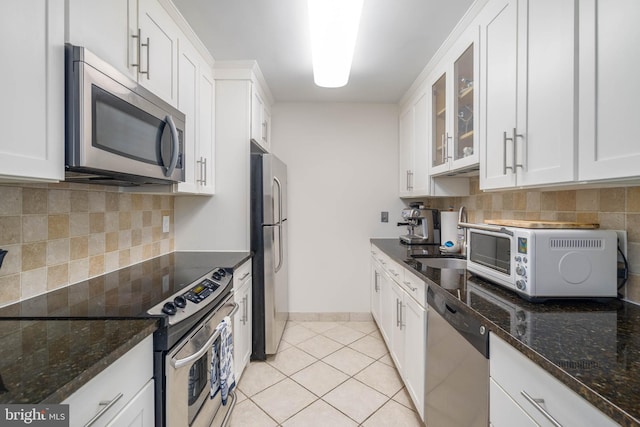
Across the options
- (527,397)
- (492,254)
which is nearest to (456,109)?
(492,254)

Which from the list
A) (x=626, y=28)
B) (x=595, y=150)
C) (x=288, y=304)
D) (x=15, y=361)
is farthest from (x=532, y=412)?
(x=288, y=304)

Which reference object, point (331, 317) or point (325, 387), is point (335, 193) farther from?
point (325, 387)

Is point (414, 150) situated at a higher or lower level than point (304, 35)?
lower

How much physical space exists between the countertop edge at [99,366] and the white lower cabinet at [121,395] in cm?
4

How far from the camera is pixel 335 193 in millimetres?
3318

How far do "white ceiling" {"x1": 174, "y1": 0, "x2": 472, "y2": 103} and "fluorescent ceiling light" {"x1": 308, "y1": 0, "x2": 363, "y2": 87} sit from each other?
21 cm

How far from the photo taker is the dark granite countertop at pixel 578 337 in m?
0.60

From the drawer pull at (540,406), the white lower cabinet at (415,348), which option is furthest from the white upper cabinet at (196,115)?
the drawer pull at (540,406)

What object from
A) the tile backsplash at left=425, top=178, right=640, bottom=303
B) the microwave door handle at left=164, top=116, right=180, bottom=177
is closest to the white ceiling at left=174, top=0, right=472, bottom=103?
the microwave door handle at left=164, top=116, right=180, bottom=177

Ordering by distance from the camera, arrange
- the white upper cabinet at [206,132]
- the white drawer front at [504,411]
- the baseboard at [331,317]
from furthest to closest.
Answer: the baseboard at [331,317] < the white upper cabinet at [206,132] < the white drawer front at [504,411]

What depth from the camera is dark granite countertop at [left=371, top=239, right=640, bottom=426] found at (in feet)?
1.98

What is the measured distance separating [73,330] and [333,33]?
67.3 inches

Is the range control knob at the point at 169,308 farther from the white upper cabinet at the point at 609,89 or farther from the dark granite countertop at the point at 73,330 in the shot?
the white upper cabinet at the point at 609,89

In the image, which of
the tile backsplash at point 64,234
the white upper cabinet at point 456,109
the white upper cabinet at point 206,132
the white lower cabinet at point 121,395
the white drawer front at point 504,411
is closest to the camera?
the white lower cabinet at point 121,395
